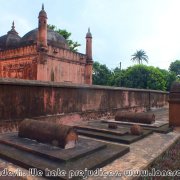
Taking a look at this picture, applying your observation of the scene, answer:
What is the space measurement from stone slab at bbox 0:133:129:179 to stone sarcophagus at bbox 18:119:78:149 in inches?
9.0

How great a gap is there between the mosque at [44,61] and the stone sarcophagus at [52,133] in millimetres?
12726

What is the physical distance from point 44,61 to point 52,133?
13.9 metres

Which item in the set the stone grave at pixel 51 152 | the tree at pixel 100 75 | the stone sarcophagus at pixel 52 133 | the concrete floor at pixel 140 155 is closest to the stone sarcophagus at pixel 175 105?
the concrete floor at pixel 140 155

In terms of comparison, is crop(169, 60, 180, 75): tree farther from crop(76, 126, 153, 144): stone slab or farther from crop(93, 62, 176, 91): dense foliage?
crop(76, 126, 153, 144): stone slab

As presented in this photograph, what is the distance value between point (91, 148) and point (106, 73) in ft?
142

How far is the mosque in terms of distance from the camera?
18.2 m

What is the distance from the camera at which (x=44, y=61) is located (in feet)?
59.8

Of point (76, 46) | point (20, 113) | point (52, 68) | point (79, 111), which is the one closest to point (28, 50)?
point (52, 68)

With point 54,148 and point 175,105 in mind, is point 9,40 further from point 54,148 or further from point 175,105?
point 54,148

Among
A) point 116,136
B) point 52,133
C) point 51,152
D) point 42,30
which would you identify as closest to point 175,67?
point 42,30

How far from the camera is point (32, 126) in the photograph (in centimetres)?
562

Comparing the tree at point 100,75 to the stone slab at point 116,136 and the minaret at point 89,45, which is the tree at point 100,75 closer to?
the minaret at point 89,45

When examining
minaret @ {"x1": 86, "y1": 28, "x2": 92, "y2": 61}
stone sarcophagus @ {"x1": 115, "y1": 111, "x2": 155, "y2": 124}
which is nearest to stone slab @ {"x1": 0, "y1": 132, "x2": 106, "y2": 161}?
stone sarcophagus @ {"x1": 115, "y1": 111, "x2": 155, "y2": 124}

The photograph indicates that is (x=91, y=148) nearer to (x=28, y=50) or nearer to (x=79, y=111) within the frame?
(x=79, y=111)
